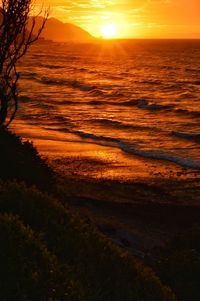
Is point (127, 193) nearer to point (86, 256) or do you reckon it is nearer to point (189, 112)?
point (86, 256)

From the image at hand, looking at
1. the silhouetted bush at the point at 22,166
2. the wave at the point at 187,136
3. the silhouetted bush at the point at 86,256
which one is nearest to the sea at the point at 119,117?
the wave at the point at 187,136

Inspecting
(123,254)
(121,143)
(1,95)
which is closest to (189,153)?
(121,143)

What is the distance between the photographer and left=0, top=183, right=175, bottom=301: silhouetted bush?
4.96 m

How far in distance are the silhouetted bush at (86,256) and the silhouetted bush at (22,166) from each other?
3.71 meters

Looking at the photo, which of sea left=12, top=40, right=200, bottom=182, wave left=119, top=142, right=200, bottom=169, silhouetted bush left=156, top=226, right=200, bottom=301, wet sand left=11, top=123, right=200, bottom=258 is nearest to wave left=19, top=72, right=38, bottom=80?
sea left=12, top=40, right=200, bottom=182

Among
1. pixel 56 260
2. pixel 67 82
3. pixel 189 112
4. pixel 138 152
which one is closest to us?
pixel 56 260

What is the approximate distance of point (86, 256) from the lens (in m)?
5.19

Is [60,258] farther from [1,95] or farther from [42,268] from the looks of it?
[1,95]

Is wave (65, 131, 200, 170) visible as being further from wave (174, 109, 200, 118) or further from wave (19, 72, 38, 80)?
wave (19, 72, 38, 80)

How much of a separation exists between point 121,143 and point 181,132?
5550 mm

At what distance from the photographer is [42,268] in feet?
14.3

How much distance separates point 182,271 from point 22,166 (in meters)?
4.08

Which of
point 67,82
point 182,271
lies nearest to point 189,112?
point 67,82

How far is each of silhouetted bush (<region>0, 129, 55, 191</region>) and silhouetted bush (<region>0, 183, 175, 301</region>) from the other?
3711mm
